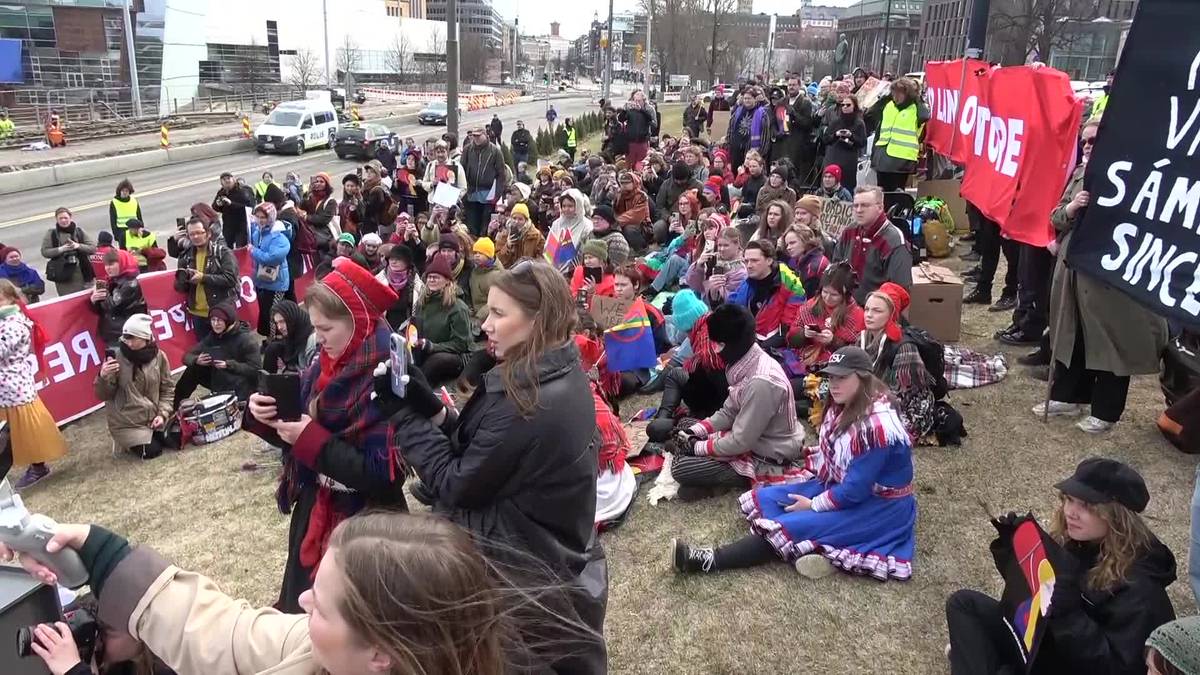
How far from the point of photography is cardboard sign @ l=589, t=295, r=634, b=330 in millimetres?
6816

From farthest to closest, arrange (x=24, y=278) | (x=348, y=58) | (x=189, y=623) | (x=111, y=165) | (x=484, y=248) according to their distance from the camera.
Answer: (x=348, y=58) → (x=111, y=165) → (x=24, y=278) → (x=484, y=248) → (x=189, y=623)

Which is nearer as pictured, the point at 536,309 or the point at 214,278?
the point at 536,309

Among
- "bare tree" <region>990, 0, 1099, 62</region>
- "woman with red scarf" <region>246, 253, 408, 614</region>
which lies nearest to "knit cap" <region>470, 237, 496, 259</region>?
"woman with red scarf" <region>246, 253, 408, 614</region>

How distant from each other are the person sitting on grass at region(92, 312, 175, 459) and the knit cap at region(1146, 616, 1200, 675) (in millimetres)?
6599

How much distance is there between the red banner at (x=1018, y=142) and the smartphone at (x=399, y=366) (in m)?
4.65

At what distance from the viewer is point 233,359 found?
7062 mm

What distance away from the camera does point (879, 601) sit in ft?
13.3

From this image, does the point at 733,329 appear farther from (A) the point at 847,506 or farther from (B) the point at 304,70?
(B) the point at 304,70

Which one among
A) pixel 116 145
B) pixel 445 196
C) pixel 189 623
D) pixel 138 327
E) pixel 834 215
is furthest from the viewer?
pixel 116 145

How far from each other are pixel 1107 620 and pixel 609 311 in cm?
452

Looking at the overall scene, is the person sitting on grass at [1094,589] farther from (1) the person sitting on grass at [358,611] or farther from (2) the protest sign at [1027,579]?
(1) the person sitting on grass at [358,611]

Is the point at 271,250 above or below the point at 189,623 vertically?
below

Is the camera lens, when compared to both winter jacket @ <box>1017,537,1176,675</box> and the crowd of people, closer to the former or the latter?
the crowd of people

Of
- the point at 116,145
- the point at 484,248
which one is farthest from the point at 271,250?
the point at 116,145
